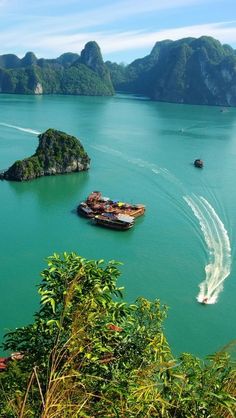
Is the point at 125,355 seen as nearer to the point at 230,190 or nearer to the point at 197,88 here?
the point at 230,190

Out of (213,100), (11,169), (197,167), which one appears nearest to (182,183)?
(197,167)

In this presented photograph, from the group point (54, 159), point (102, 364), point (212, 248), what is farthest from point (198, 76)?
point (102, 364)

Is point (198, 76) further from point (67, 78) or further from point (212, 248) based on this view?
point (212, 248)

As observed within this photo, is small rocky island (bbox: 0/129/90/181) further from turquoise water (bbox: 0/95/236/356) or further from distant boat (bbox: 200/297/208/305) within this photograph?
distant boat (bbox: 200/297/208/305)

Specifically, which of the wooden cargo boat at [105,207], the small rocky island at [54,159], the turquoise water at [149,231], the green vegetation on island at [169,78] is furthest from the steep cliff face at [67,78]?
the wooden cargo boat at [105,207]

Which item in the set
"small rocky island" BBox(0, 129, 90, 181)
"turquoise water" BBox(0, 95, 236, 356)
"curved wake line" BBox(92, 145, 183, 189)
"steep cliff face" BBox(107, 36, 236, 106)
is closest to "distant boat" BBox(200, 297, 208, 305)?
"turquoise water" BBox(0, 95, 236, 356)

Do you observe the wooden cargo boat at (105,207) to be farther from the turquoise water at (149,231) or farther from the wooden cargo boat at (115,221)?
the wooden cargo boat at (115,221)
